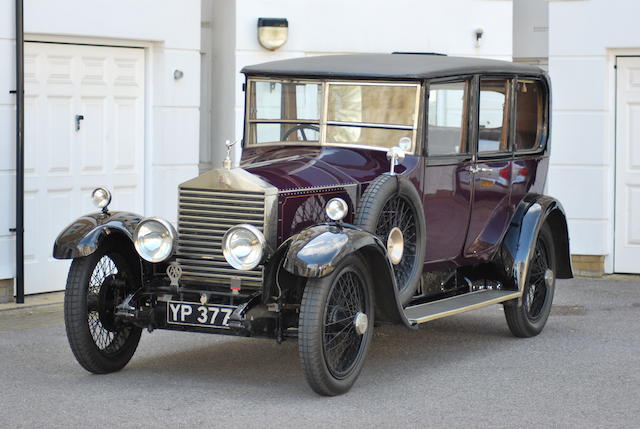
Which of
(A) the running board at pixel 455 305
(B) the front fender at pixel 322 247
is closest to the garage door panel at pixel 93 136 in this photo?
(A) the running board at pixel 455 305

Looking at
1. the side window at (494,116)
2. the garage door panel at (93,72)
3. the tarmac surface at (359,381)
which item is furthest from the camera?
the garage door panel at (93,72)

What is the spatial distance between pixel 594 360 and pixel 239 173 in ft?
8.82

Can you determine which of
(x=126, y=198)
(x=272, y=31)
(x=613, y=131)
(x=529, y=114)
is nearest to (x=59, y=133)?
(x=126, y=198)

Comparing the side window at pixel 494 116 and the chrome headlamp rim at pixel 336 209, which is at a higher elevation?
the side window at pixel 494 116

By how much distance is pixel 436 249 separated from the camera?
24.9 ft

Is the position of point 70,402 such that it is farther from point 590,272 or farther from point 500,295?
point 590,272

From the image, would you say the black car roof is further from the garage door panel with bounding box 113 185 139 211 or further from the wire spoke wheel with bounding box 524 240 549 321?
the garage door panel with bounding box 113 185 139 211

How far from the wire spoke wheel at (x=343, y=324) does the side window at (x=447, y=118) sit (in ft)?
4.44

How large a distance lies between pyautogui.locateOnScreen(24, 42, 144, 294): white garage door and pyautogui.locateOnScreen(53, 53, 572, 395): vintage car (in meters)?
2.44

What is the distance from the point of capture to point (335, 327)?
6469mm

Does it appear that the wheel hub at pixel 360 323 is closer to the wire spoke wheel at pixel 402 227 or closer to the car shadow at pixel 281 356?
the car shadow at pixel 281 356

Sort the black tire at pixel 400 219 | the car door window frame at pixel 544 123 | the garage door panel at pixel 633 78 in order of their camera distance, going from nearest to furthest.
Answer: the black tire at pixel 400 219
the car door window frame at pixel 544 123
the garage door panel at pixel 633 78

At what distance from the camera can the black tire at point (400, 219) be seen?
6648 millimetres

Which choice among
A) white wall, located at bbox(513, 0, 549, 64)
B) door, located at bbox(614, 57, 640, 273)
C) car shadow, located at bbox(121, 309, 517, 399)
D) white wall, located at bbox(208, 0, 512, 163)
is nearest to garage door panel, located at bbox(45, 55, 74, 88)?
white wall, located at bbox(208, 0, 512, 163)
